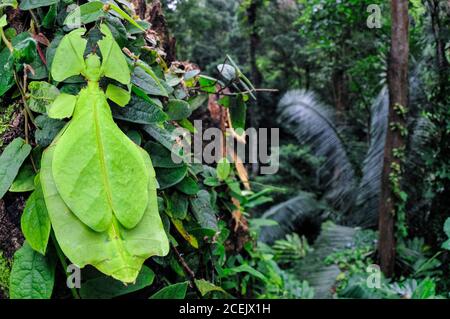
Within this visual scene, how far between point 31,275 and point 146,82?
314 mm

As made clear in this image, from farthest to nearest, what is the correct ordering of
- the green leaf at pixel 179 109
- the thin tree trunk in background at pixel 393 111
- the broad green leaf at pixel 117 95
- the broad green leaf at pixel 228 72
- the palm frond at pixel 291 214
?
the palm frond at pixel 291 214, the thin tree trunk in background at pixel 393 111, the broad green leaf at pixel 228 72, the green leaf at pixel 179 109, the broad green leaf at pixel 117 95

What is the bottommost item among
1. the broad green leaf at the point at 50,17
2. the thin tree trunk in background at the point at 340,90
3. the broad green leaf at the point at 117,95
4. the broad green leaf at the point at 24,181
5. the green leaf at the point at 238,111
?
the broad green leaf at the point at 24,181

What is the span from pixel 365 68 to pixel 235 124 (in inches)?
216

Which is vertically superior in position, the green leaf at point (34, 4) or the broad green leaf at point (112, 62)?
the green leaf at point (34, 4)

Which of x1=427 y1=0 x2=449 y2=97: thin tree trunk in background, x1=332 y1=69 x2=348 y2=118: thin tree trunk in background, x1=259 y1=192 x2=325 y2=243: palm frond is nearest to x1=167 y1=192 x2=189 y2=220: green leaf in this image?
x1=427 y1=0 x2=449 y2=97: thin tree trunk in background

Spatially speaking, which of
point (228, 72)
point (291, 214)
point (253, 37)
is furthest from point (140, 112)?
point (253, 37)

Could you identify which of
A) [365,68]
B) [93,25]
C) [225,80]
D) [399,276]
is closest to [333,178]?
[365,68]

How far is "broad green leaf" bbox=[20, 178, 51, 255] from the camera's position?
47 centimetres

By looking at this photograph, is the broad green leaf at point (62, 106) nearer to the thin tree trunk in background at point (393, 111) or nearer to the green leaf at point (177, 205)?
the green leaf at point (177, 205)

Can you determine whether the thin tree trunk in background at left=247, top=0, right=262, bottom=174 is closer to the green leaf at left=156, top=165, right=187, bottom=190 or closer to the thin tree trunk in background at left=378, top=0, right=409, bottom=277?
the thin tree trunk in background at left=378, top=0, right=409, bottom=277

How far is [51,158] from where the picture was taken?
474 mm

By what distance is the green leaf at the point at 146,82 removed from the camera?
0.63 metres

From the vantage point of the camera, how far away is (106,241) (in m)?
0.43

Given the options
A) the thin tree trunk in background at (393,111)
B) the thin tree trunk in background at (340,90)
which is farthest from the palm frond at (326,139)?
the thin tree trunk in background at (340,90)
